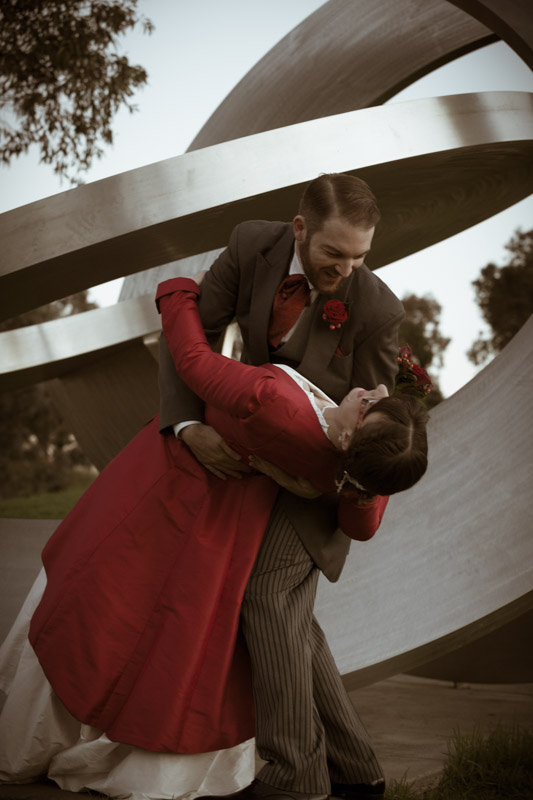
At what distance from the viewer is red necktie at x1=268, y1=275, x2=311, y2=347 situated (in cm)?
276

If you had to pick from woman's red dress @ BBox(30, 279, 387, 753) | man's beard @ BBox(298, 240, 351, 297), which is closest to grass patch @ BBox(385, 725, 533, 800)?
woman's red dress @ BBox(30, 279, 387, 753)

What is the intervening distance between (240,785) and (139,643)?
0.65 meters

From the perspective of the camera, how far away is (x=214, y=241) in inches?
187

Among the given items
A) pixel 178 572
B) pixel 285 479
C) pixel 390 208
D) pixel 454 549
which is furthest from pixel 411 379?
pixel 390 208

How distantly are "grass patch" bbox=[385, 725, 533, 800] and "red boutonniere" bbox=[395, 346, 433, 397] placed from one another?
154 cm

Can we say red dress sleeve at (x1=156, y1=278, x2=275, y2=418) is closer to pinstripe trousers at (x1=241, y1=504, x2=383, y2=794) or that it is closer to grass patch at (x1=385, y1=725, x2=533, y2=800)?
pinstripe trousers at (x1=241, y1=504, x2=383, y2=794)

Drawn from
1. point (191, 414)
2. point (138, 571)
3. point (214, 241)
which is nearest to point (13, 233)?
point (214, 241)

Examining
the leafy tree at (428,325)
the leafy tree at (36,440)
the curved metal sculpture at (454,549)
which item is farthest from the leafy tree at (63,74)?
the leafy tree at (428,325)

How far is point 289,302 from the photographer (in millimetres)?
2768

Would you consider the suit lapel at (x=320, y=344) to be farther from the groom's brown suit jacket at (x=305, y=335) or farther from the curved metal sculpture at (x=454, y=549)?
the curved metal sculpture at (x=454, y=549)

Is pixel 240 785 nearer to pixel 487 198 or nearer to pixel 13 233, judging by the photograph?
pixel 13 233

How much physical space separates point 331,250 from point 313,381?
0.44 m

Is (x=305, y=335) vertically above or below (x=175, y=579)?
above

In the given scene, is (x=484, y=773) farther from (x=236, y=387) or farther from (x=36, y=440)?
(x=36, y=440)
